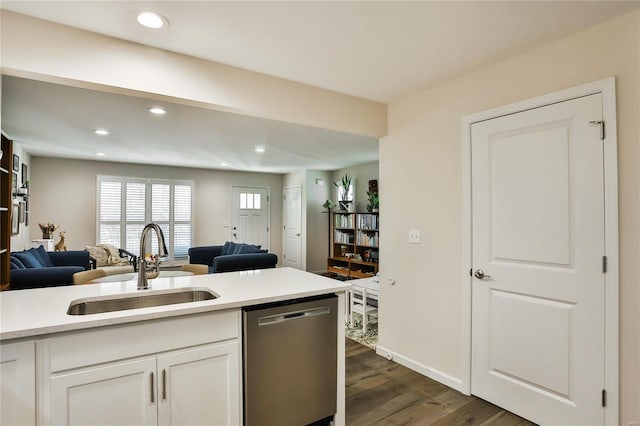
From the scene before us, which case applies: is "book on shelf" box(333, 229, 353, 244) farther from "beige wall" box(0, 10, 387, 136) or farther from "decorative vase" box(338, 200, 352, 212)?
"beige wall" box(0, 10, 387, 136)

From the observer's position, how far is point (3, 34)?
5.55 ft

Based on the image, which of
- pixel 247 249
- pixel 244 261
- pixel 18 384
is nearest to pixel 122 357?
pixel 18 384

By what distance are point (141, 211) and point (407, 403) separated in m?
6.22

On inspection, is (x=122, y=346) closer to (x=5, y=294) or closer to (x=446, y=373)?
(x=5, y=294)

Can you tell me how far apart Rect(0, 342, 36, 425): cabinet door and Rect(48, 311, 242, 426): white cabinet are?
Answer: 59 millimetres

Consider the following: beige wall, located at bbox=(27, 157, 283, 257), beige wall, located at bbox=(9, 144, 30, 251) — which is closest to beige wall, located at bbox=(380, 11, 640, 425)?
beige wall, located at bbox=(9, 144, 30, 251)

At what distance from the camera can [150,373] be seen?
149 cm

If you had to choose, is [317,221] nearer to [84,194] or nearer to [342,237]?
[342,237]

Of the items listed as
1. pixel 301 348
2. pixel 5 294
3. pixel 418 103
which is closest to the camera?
pixel 5 294

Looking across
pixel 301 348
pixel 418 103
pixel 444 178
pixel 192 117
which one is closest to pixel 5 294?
pixel 301 348

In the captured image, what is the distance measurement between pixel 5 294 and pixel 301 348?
1604 mm

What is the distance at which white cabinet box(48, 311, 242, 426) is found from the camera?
1.34 metres

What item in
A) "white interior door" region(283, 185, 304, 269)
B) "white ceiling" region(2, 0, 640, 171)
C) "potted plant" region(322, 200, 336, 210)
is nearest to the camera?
"white ceiling" region(2, 0, 640, 171)

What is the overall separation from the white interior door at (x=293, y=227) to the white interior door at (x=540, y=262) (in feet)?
18.0
